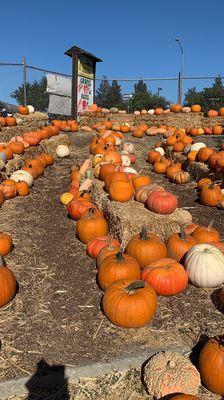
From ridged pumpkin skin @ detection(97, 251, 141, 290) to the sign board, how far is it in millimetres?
15078

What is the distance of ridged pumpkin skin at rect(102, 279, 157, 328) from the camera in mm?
3873

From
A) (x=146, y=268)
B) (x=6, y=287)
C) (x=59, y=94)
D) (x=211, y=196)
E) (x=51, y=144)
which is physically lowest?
(x=6, y=287)

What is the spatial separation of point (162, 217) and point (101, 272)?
158 cm

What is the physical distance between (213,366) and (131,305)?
1024mm

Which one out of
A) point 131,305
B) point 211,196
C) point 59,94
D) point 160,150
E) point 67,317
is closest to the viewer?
point 131,305

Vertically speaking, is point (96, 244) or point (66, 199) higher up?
point (66, 199)

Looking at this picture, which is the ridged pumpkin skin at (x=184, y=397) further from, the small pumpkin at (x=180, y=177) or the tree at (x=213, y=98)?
the tree at (x=213, y=98)

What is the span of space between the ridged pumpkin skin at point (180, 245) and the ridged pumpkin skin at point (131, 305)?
1.14 metres

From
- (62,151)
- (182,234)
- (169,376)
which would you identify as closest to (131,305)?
(169,376)

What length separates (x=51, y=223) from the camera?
22.9 ft

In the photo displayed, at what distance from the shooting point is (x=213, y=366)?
10.4ft

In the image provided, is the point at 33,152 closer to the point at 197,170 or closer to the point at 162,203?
the point at 197,170

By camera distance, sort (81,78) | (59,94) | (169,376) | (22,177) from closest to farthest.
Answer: (169,376), (22,177), (81,78), (59,94)

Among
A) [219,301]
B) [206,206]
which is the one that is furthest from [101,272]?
[206,206]
